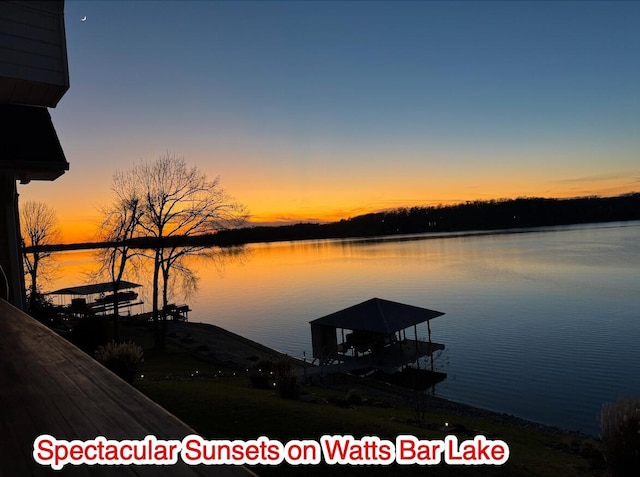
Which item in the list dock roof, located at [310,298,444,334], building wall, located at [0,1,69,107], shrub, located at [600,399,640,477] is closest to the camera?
building wall, located at [0,1,69,107]

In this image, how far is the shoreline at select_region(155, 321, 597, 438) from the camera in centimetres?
1320

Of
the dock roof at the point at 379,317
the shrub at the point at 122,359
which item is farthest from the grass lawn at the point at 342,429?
the dock roof at the point at 379,317

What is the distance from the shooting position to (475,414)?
13.3m

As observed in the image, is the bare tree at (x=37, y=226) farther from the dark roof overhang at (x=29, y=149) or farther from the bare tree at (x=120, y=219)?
the dark roof overhang at (x=29, y=149)

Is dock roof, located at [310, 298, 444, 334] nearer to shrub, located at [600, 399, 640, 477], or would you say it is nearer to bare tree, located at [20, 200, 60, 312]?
shrub, located at [600, 399, 640, 477]

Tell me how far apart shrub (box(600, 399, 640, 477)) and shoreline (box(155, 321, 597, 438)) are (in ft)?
20.7

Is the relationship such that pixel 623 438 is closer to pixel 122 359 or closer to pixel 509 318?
pixel 122 359

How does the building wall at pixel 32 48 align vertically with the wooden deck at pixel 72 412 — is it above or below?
above

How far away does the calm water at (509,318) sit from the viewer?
52.1ft

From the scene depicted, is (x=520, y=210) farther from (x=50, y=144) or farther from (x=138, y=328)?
(x=50, y=144)

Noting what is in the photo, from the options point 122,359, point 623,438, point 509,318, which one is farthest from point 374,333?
point 509,318

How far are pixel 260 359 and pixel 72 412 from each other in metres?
17.6

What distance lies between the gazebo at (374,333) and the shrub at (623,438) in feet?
28.0

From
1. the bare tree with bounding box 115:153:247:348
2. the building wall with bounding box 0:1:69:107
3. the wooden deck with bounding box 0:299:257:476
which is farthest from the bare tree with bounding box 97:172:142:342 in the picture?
the wooden deck with bounding box 0:299:257:476
